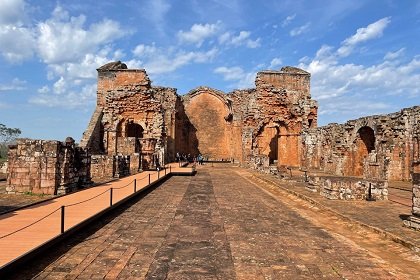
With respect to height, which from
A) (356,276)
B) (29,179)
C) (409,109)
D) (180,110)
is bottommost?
(356,276)

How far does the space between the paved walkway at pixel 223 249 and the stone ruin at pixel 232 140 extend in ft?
6.13

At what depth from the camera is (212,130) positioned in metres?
35.7

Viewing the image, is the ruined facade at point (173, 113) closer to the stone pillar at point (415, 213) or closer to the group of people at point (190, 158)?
the group of people at point (190, 158)

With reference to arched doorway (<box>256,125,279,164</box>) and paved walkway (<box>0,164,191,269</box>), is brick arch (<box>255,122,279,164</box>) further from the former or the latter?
paved walkway (<box>0,164,191,269</box>)

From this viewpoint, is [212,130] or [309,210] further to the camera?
[212,130]

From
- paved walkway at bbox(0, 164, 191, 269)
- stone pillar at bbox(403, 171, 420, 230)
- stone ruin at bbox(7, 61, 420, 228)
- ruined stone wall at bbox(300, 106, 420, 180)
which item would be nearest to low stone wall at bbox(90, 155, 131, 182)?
stone ruin at bbox(7, 61, 420, 228)

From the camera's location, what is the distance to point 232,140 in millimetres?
33562

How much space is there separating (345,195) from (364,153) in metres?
11.3

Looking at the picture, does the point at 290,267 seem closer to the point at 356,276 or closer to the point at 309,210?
the point at 356,276

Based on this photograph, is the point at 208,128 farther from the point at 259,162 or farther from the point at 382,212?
the point at 382,212

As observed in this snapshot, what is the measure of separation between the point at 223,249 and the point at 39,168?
7422 millimetres

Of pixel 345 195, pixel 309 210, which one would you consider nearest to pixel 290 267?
pixel 309 210

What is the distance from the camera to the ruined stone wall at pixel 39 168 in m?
9.88

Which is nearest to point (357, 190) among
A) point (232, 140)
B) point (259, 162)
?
point (259, 162)
